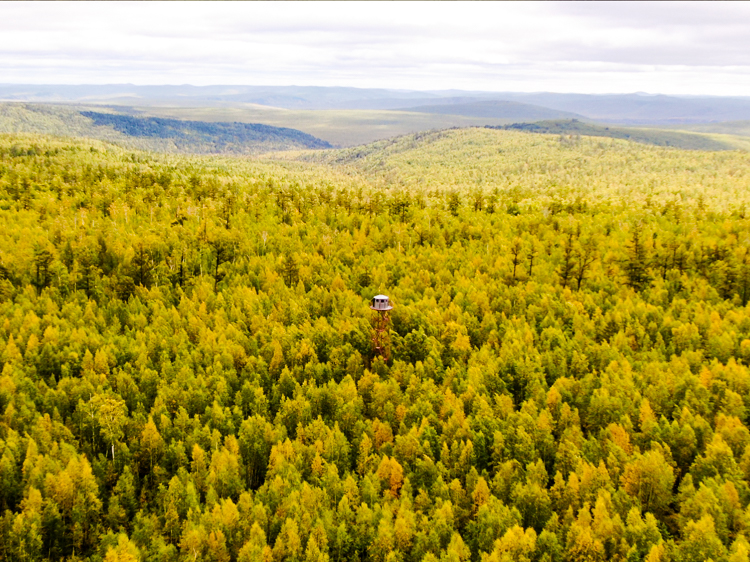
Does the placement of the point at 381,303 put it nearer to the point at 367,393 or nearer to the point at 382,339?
the point at 382,339

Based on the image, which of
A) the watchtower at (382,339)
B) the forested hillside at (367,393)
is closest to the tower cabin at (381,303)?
the watchtower at (382,339)

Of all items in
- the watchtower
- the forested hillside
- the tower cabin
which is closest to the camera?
the forested hillside

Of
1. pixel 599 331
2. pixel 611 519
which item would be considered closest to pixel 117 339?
pixel 611 519

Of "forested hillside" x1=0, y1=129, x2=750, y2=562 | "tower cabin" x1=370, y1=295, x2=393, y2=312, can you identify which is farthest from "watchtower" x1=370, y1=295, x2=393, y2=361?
"tower cabin" x1=370, y1=295, x2=393, y2=312

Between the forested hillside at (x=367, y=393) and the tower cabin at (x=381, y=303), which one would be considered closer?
the forested hillside at (x=367, y=393)

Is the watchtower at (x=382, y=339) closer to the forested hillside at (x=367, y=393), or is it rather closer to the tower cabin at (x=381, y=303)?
the forested hillside at (x=367, y=393)

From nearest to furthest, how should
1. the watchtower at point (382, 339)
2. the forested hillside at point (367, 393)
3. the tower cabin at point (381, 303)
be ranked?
the forested hillside at point (367, 393) → the tower cabin at point (381, 303) → the watchtower at point (382, 339)

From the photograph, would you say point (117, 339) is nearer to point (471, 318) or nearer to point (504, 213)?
point (471, 318)

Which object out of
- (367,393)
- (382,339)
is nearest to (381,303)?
(382,339)

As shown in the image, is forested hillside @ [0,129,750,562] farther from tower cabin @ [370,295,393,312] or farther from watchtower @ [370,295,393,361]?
tower cabin @ [370,295,393,312]

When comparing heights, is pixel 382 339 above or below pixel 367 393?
above
